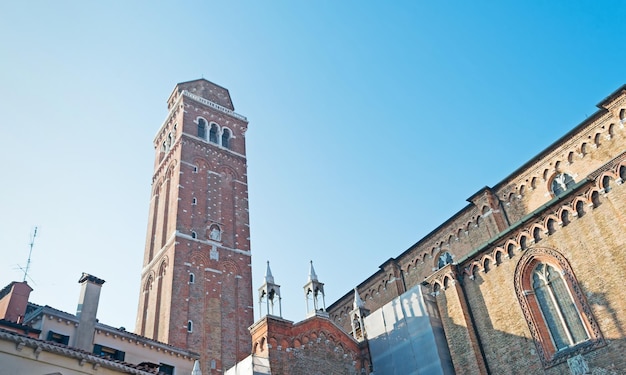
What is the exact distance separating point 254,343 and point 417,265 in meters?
11.9

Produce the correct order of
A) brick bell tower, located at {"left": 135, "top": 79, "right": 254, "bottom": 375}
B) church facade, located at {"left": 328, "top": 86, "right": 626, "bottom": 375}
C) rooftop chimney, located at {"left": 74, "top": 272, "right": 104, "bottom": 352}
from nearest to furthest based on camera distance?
church facade, located at {"left": 328, "top": 86, "right": 626, "bottom": 375}
rooftop chimney, located at {"left": 74, "top": 272, "right": 104, "bottom": 352}
brick bell tower, located at {"left": 135, "top": 79, "right": 254, "bottom": 375}

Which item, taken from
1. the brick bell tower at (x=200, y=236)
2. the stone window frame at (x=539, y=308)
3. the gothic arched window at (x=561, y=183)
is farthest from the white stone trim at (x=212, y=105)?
the stone window frame at (x=539, y=308)

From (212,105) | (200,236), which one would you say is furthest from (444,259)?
(212,105)

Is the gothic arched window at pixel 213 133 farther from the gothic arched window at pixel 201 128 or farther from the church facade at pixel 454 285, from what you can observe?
the church facade at pixel 454 285

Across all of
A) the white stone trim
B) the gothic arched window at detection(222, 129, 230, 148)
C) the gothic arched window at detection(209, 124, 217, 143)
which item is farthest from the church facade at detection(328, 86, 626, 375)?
the white stone trim

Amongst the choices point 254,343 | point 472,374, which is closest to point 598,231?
point 472,374

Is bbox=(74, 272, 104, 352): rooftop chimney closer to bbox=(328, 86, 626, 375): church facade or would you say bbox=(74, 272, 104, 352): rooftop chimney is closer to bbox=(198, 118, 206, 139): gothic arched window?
bbox=(328, 86, 626, 375): church facade

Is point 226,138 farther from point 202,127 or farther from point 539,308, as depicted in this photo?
point 539,308

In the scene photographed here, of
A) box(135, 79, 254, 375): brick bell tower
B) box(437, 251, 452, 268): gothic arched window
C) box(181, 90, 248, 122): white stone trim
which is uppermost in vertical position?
box(181, 90, 248, 122): white stone trim

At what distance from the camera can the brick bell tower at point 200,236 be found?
3034cm

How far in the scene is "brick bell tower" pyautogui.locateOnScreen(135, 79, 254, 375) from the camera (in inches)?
1195

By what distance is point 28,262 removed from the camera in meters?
22.5

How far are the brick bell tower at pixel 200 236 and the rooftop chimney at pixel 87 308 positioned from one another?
9498mm

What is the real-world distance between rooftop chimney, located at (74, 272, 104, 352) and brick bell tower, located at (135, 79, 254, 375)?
9.50 meters
